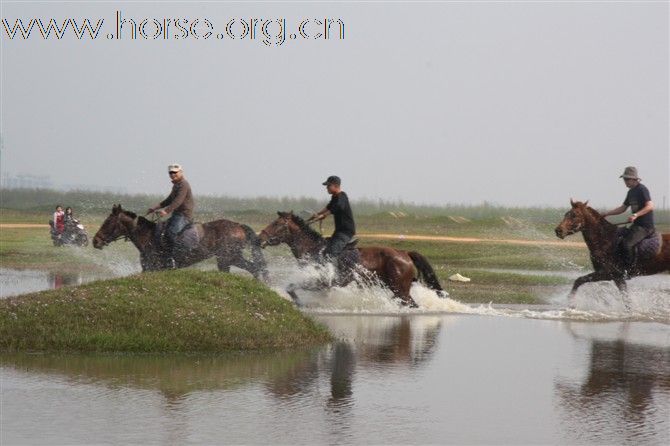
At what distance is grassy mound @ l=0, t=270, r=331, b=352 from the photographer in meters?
14.0

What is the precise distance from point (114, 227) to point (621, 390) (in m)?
11.7

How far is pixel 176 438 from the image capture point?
953cm

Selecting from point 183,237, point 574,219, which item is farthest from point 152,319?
point 574,219

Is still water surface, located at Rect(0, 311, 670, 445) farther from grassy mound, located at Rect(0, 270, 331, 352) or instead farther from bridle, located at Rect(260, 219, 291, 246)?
bridle, located at Rect(260, 219, 291, 246)

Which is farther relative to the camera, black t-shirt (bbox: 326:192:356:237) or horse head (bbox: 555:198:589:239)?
horse head (bbox: 555:198:589:239)

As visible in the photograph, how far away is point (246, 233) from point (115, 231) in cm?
265

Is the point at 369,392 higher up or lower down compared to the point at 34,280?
lower down

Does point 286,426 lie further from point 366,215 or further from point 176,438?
point 366,215

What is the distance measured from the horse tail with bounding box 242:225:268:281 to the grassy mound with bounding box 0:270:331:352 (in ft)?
20.9

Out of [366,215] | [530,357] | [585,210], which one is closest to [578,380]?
[530,357]

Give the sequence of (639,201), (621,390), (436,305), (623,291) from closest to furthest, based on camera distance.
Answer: (621,390)
(436,305)
(639,201)
(623,291)

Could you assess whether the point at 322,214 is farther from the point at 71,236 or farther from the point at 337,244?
the point at 71,236

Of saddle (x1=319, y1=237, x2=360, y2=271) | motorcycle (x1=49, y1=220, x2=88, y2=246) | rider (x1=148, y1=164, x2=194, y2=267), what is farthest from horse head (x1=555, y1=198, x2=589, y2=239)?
motorcycle (x1=49, y1=220, x2=88, y2=246)

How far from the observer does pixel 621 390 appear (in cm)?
1261
